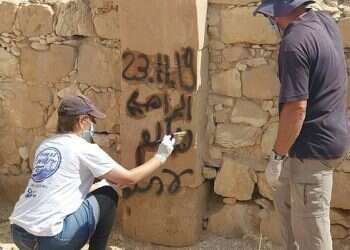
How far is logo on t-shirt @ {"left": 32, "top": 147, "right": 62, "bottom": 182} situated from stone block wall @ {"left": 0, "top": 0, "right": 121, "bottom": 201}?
1.12m

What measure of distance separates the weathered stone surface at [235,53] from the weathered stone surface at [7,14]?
5.31ft

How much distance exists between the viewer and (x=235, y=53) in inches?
171

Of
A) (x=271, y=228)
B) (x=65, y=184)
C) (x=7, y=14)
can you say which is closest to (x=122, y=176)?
(x=65, y=184)

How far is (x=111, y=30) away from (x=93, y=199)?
1.29 metres

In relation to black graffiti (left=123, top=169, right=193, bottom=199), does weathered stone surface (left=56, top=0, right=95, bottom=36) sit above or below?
above

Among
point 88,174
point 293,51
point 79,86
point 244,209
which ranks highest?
point 293,51

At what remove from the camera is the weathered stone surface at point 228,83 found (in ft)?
14.3

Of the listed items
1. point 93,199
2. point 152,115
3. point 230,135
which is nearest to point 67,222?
point 93,199

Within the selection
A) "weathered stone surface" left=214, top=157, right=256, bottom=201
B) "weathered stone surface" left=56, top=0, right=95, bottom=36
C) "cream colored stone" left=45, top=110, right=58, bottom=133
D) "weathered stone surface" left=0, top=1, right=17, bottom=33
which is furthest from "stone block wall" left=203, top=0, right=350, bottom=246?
"weathered stone surface" left=0, top=1, right=17, bottom=33

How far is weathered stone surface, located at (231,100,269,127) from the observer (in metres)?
4.36

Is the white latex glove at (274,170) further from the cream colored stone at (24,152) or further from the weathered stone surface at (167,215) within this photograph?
the cream colored stone at (24,152)

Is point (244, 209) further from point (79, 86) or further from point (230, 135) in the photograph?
point (79, 86)

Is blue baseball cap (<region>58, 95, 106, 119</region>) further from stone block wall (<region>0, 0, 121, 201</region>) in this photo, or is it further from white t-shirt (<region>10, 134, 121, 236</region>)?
stone block wall (<region>0, 0, 121, 201</region>)

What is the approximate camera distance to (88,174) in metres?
3.72
